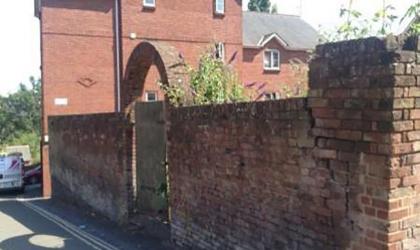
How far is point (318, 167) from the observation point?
498cm

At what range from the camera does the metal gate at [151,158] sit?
9664mm

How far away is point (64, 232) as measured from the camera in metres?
11.5

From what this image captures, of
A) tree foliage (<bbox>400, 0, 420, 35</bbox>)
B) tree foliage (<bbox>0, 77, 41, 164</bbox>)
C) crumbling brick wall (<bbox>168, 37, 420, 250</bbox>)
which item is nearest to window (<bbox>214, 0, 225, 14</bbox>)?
crumbling brick wall (<bbox>168, 37, 420, 250</bbox>)

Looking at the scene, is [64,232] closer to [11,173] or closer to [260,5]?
[11,173]

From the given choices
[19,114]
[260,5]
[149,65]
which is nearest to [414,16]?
[149,65]

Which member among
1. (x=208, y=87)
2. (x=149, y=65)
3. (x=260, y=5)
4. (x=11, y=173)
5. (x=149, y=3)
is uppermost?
(x=260, y=5)

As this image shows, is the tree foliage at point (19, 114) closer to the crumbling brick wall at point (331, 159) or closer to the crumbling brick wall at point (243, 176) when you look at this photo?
the crumbling brick wall at point (243, 176)

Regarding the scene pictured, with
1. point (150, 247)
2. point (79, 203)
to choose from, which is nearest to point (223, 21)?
point (79, 203)

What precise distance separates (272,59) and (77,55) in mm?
13211

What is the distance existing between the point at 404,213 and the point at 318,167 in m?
0.99

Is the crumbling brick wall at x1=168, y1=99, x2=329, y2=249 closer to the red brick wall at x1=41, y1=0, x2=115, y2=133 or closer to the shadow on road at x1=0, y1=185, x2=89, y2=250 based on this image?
the shadow on road at x1=0, y1=185, x2=89, y2=250

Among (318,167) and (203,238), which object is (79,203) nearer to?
(203,238)

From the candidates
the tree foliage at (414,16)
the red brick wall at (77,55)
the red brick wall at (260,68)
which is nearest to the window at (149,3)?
the red brick wall at (77,55)

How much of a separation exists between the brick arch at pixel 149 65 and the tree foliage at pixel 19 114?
163ft
